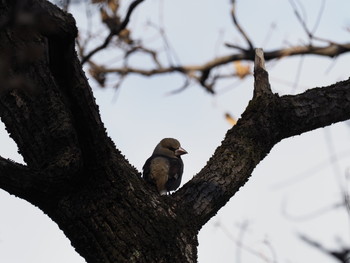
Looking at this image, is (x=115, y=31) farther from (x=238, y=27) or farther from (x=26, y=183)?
(x=26, y=183)

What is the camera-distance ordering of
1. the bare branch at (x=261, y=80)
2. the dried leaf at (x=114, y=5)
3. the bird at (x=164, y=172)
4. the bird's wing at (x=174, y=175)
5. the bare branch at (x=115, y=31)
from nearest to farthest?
the bare branch at (x=261, y=80) → the bird at (x=164, y=172) → the bird's wing at (x=174, y=175) → the bare branch at (x=115, y=31) → the dried leaf at (x=114, y=5)

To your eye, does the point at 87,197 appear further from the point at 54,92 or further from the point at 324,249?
the point at 324,249

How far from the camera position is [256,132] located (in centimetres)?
360

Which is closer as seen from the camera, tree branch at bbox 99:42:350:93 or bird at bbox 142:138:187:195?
bird at bbox 142:138:187:195

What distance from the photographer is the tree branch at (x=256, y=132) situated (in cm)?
329

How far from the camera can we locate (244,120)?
3.68 m

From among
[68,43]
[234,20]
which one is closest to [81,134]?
[68,43]

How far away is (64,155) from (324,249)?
1.70 metres

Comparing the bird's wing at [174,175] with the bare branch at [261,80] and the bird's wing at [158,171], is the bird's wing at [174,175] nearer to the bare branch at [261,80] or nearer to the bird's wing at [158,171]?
the bird's wing at [158,171]

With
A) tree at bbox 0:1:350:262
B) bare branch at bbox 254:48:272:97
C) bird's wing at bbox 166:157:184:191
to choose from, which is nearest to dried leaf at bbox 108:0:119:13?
bird's wing at bbox 166:157:184:191

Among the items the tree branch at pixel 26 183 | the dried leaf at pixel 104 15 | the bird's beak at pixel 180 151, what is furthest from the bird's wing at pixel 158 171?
the dried leaf at pixel 104 15

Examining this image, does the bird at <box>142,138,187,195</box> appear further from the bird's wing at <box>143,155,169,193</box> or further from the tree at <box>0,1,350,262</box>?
the tree at <box>0,1,350,262</box>

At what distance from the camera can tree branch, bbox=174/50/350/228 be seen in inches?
129

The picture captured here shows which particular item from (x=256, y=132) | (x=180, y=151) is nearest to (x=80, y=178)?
(x=256, y=132)
